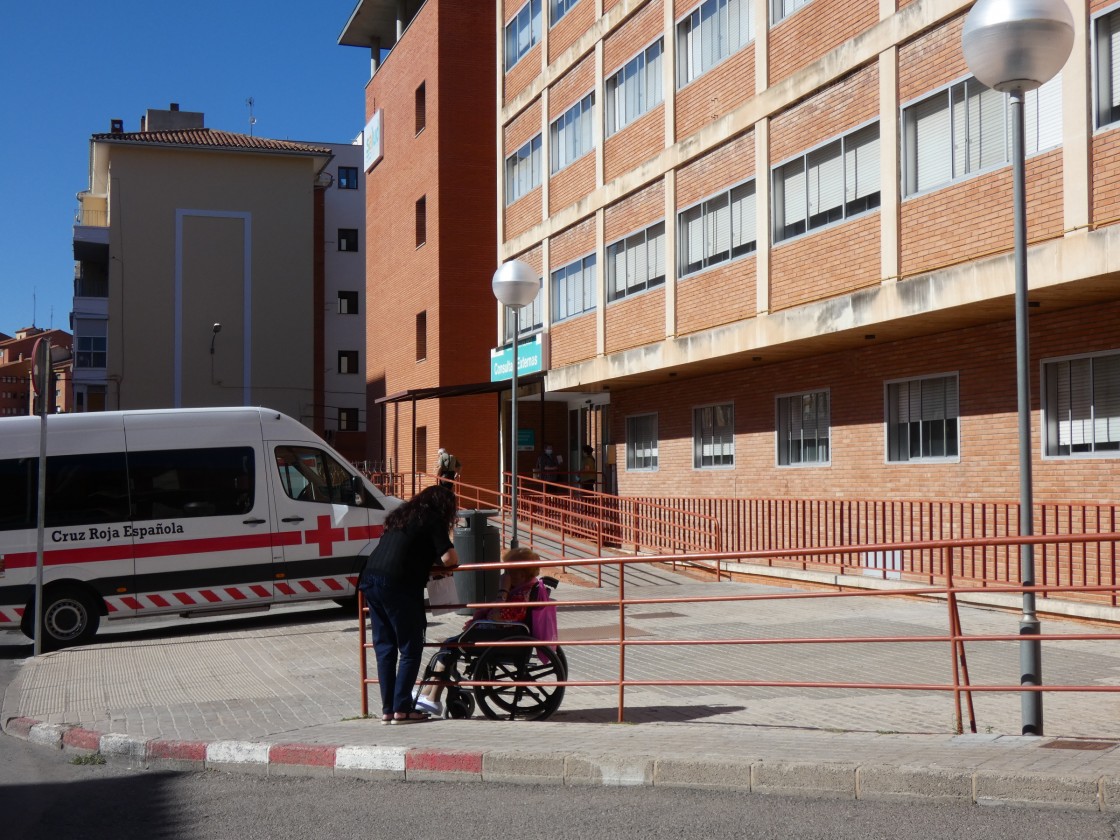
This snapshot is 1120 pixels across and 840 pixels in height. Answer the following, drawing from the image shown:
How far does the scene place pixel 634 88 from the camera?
959 inches

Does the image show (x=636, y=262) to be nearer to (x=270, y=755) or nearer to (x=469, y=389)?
(x=469, y=389)

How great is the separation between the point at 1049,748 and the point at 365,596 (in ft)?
14.4

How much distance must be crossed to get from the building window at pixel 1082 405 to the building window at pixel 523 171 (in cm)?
1688

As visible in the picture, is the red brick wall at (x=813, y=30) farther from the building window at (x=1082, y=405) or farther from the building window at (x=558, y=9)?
the building window at (x=558, y=9)

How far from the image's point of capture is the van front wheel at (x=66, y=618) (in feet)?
47.7

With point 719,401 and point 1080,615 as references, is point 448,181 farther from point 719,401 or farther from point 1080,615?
point 1080,615

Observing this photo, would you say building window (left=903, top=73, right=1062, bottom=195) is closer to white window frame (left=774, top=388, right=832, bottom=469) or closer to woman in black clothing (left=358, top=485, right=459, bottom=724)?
white window frame (left=774, top=388, right=832, bottom=469)

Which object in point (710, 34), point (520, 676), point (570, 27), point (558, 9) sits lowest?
point (520, 676)

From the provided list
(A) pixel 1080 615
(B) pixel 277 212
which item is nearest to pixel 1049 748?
(A) pixel 1080 615

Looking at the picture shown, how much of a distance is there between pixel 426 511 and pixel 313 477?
7933 millimetres

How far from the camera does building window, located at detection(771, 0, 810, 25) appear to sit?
18.8m

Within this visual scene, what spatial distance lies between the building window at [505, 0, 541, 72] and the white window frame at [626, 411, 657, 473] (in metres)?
9.66

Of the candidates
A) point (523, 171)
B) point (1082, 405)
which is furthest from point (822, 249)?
point (523, 171)

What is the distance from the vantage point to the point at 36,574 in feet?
46.0
